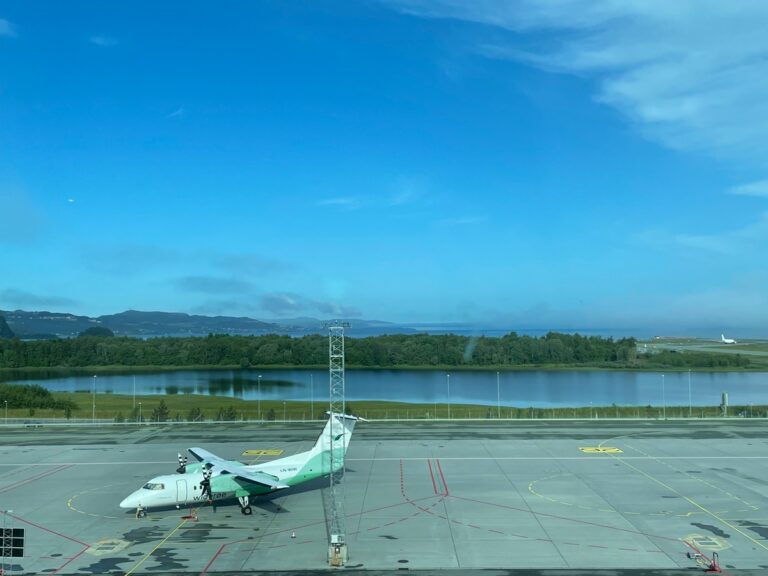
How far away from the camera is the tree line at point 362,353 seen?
150 meters

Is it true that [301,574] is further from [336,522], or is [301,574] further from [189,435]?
[189,435]

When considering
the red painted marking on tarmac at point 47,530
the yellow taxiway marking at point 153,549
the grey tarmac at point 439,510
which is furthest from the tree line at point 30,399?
the yellow taxiway marking at point 153,549

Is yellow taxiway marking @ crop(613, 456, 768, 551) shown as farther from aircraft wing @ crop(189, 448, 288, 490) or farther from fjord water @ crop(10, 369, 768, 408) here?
fjord water @ crop(10, 369, 768, 408)

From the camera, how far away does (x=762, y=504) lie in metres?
28.2

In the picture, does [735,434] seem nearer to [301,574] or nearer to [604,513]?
[604,513]

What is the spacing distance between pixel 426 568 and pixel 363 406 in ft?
199

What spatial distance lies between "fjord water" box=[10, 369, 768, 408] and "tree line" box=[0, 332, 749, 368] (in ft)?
28.6

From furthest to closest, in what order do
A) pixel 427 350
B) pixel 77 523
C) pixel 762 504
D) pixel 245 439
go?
1. pixel 427 350
2. pixel 245 439
3. pixel 762 504
4. pixel 77 523

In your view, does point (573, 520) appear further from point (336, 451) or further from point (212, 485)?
point (212, 485)

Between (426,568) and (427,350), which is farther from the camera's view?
(427,350)

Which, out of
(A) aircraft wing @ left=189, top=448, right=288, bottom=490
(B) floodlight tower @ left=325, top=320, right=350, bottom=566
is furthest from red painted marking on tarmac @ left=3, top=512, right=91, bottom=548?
(B) floodlight tower @ left=325, top=320, right=350, bottom=566

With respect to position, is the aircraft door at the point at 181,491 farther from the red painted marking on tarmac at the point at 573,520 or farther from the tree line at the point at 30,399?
the tree line at the point at 30,399

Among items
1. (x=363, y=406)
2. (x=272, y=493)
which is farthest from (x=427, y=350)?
(x=272, y=493)

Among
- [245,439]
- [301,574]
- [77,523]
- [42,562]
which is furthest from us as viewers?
[245,439]
